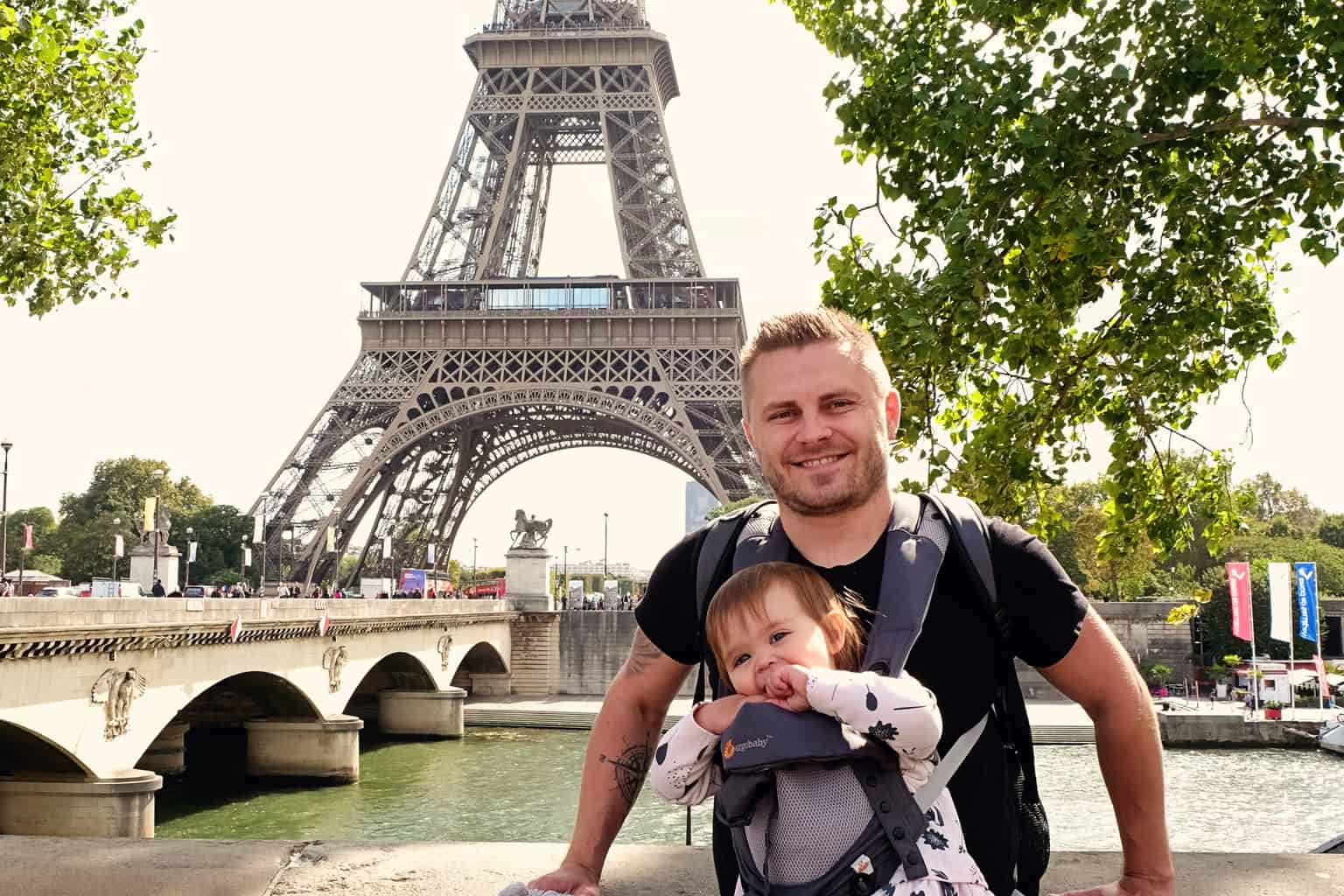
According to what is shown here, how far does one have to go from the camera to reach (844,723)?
7.55 feet

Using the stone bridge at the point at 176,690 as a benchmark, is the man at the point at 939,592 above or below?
above

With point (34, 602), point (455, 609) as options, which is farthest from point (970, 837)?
Answer: point (455, 609)

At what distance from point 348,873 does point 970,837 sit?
1629 mm

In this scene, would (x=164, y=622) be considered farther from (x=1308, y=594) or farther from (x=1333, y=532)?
(x=1333, y=532)

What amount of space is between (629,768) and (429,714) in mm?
34403

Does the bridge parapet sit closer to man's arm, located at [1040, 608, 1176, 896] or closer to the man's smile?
the man's smile

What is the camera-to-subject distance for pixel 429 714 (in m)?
36.0

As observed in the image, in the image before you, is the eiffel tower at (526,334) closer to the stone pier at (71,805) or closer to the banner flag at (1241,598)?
the banner flag at (1241,598)

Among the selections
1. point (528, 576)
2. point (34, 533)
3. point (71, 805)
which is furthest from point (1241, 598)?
point (34, 533)

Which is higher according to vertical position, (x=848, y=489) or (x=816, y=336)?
(x=816, y=336)

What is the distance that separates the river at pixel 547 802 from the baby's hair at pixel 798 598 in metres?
17.3

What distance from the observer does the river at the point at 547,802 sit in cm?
2270

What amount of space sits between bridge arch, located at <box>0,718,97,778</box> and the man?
17.7 metres

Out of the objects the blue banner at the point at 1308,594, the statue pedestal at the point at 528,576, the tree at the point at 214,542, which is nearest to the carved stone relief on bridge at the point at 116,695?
the statue pedestal at the point at 528,576
